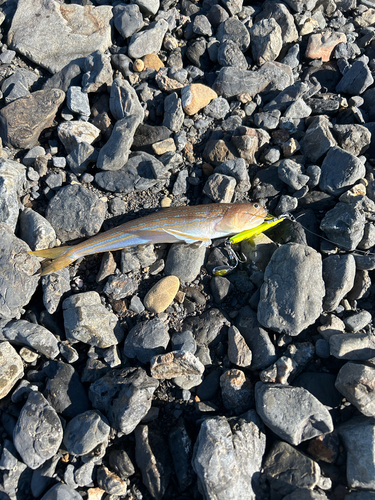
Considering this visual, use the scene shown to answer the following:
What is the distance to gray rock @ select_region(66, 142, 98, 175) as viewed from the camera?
4914 millimetres

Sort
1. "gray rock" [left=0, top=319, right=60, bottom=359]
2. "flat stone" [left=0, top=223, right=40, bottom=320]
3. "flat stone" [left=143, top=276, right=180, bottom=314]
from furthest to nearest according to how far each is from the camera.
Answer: "flat stone" [left=143, top=276, right=180, bottom=314]
"flat stone" [left=0, top=223, right=40, bottom=320]
"gray rock" [left=0, top=319, right=60, bottom=359]

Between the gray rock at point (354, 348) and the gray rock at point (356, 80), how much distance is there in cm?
404

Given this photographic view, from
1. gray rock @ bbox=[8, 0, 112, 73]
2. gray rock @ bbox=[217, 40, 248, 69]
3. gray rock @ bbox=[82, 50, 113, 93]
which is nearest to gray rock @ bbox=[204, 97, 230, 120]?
gray rock @ bbox=[217, 40, 248, 69]

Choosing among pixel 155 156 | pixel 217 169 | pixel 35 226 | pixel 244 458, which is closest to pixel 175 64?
pixel 155 156

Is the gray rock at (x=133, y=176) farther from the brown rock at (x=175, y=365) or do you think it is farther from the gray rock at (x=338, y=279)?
the gray rock at (x=338, y=279)

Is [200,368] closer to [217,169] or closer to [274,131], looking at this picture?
[217,169]

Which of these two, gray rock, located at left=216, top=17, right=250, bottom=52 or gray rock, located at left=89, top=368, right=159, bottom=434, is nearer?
gray rock, located at left=89, top=368, right=159, bottom=434

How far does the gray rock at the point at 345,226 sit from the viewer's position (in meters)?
4.22

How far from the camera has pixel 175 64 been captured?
580cm

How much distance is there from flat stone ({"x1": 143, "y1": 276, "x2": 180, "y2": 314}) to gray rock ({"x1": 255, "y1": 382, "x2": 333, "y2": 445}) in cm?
155

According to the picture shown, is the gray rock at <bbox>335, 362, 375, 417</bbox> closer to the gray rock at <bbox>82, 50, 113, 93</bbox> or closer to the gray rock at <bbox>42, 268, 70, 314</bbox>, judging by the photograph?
the gray rock at <bbox>42, 268, 70, 314</bbox>

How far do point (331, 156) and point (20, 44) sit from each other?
5251 mm

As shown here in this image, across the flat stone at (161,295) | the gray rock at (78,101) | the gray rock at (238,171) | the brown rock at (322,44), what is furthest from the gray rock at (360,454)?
the brown rock at (322,44)

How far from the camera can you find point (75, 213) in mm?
4684
